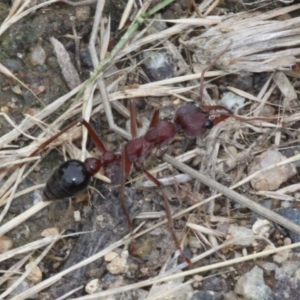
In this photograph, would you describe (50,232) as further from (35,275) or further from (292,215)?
(292,215)

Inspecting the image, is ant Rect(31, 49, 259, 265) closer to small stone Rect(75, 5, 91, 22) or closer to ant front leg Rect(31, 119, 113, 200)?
ant front leg Rect(31, 119, 113, 200)

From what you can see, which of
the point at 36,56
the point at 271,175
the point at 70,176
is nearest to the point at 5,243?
the point at 70,176

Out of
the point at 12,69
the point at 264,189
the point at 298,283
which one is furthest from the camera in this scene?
the point at 12,69

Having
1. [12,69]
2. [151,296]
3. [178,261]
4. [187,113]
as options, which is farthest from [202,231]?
[12,69]

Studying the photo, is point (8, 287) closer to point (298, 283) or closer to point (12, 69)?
point (12, 69)

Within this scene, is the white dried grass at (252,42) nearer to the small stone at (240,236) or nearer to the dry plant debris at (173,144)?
the dry plant debris at (173,144)

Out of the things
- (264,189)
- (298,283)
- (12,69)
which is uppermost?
(12,69)
